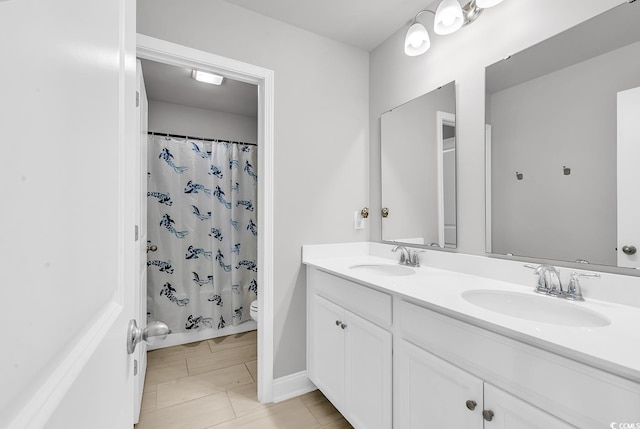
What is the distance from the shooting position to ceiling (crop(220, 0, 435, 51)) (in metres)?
1.75

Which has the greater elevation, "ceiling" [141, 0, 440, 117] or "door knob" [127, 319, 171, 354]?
"ceiling" [141, 0, 440, 117]

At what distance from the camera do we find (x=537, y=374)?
29.9 inches

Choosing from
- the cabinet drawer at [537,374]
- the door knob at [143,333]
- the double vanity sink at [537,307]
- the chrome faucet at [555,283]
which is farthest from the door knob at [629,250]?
the door knob at [143,333]

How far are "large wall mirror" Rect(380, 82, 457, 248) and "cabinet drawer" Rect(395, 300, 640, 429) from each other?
0.77 meters

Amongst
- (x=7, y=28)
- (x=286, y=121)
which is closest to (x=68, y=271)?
(x=7, y=28)

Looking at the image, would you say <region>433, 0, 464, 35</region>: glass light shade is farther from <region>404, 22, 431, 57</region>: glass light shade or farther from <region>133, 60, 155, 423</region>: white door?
<region>133, 60, 155, 423</region>: white door

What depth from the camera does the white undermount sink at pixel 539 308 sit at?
99 cm

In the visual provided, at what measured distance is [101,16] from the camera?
1.30ft

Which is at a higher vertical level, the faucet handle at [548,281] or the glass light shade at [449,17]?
the glass light shade at [449,17]

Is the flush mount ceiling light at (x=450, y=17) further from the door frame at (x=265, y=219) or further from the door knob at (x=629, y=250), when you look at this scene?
the door knob at (x=629, y=250)

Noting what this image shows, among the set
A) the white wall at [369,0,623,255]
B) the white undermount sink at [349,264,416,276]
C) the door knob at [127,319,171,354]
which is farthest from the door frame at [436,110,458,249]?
the door knob at [127,319,171,354]

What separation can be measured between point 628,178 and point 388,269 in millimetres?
1137

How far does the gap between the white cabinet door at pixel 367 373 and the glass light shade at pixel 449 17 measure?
5.16 ft

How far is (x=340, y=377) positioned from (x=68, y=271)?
62.3 inches
